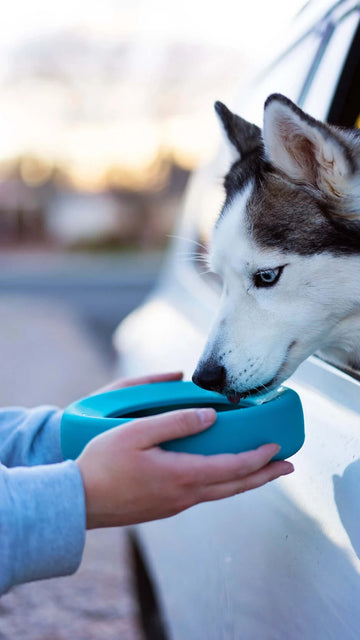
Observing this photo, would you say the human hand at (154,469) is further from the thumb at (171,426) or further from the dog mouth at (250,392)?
the dog mouth at (250,392)

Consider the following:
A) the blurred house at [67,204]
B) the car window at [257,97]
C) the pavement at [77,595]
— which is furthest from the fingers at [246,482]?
the blurred house at [67,204]

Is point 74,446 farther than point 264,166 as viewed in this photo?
No

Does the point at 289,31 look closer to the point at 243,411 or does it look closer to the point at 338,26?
the point at 338,26

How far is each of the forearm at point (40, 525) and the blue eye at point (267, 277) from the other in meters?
0.74

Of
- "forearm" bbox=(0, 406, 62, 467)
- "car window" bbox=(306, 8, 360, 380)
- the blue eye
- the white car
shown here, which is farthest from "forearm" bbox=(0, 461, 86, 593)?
"car window" bbox=(306, 8, 360, 380)

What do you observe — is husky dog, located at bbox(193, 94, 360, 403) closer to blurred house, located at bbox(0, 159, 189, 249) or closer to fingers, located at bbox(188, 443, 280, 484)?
fingers, located at bbox(188, 443, 280, 484)

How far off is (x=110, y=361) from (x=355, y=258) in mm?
7228

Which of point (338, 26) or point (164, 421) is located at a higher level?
point (338, 26)

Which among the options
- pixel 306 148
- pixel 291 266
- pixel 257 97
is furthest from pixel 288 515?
pixel 257 97

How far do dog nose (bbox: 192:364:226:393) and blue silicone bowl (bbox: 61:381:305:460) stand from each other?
0.02m

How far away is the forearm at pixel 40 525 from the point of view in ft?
4.74

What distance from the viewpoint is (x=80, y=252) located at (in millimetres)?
26359

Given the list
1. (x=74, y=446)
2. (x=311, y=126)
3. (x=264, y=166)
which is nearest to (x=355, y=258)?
(x=311, y=126)

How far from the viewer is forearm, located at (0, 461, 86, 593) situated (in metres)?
1.44
